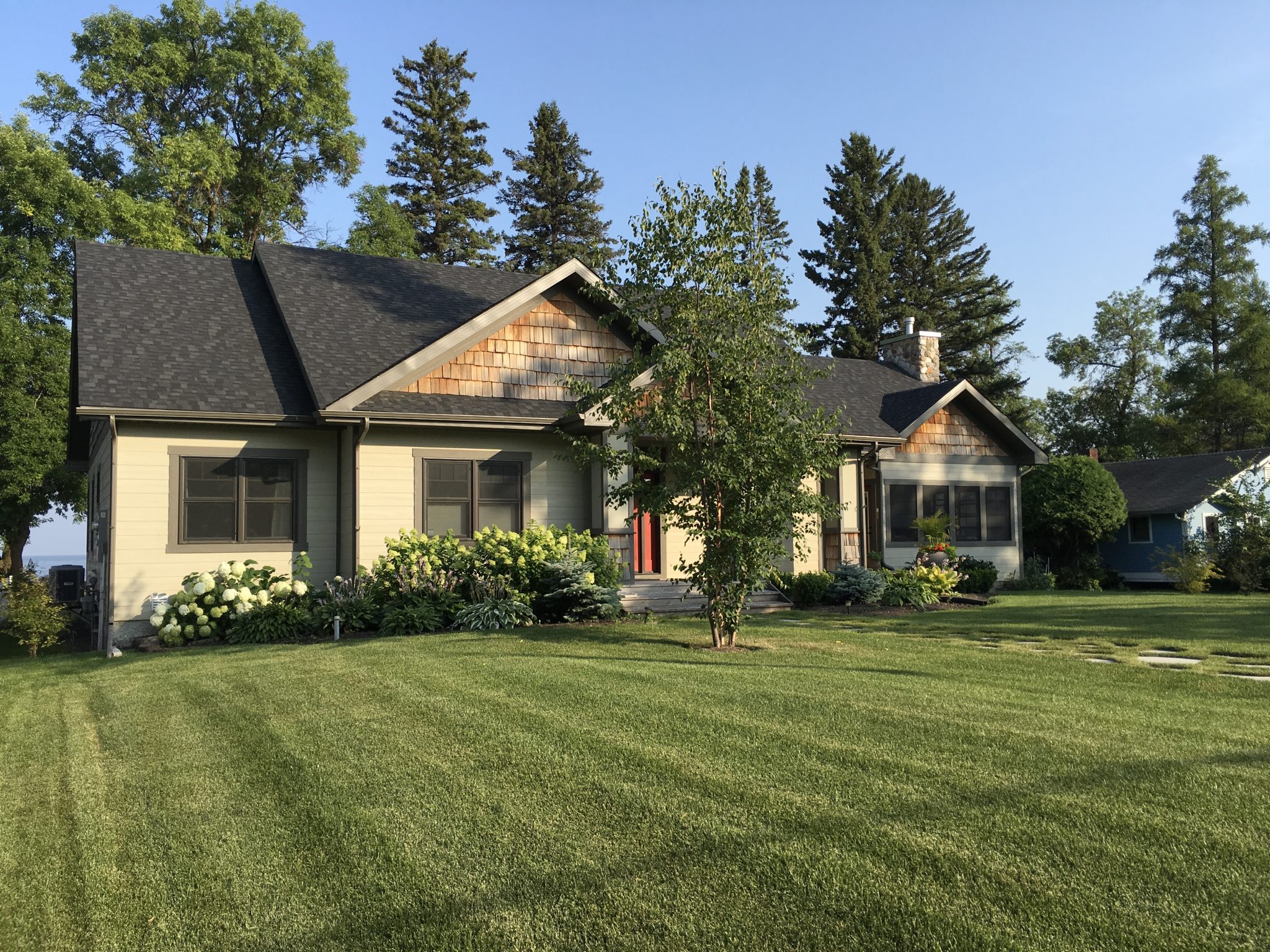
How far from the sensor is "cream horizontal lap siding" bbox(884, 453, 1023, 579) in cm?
2089

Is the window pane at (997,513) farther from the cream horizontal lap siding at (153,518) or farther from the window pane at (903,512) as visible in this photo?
the cream horizontal lap siding at (153,518)

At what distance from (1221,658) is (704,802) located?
734 cm

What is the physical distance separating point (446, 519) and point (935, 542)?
1050cm

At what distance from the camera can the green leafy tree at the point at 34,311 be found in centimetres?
2431

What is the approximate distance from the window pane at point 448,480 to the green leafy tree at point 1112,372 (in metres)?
40.4

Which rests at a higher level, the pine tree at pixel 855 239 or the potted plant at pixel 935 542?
the pine tree at pixel 855 239

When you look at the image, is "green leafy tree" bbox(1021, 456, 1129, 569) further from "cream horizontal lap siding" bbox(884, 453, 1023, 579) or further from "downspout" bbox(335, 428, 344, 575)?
"downspout" bbox(335, 428, 344, 575)

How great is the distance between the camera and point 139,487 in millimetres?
13219

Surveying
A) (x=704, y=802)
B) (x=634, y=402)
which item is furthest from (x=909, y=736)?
(x=634, y=402)

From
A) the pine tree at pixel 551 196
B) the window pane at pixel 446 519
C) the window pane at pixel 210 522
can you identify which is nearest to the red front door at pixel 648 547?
the window pane at pixel 446 519

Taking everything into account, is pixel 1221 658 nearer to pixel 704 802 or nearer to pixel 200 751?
pixel 704 802

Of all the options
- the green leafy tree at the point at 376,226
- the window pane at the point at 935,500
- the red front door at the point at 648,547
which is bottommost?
the red front door at the point at 648,547

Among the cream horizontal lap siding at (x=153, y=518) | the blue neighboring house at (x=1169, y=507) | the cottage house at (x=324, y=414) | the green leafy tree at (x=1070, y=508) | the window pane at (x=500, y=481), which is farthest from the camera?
the blue neighboring house at (x=1169, y=507)

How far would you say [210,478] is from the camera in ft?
45.1
